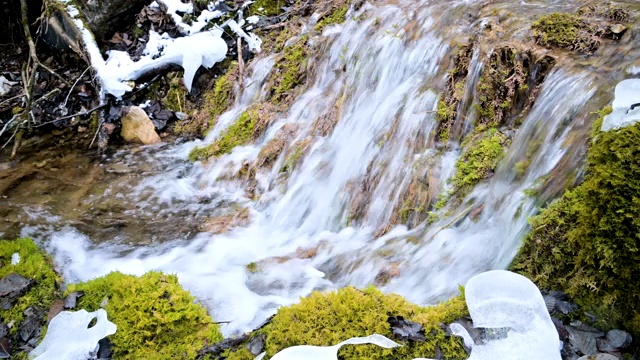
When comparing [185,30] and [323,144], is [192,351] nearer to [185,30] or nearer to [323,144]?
[323,144]

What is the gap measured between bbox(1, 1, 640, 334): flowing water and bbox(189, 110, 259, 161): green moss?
15 cm

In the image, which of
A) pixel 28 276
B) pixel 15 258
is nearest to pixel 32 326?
pixel 28 276

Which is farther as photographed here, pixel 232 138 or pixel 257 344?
pixel 232 138

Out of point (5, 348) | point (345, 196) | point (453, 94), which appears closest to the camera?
point (5, 348)

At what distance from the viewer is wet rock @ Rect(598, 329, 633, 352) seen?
2.41m

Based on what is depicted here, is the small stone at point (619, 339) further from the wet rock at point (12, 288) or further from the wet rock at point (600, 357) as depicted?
the wet rock at point (12, 288)

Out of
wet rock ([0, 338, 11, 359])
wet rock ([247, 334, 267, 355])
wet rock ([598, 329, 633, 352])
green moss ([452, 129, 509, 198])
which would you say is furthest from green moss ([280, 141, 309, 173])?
wet rock ([598, 329, 633, 352])

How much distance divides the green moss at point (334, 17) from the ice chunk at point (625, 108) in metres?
4.86

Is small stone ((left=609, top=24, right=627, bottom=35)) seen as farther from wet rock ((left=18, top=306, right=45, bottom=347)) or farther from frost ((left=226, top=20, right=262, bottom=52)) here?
wet rock ((left=18, top=306, right=45, bottom=347))

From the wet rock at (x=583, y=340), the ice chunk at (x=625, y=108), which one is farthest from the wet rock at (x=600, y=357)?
the ice chunk at (x=625, y=108)

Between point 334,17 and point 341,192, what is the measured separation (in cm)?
331

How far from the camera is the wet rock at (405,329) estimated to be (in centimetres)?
259

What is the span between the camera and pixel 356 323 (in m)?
2.68

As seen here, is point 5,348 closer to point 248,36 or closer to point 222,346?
point 222,346
